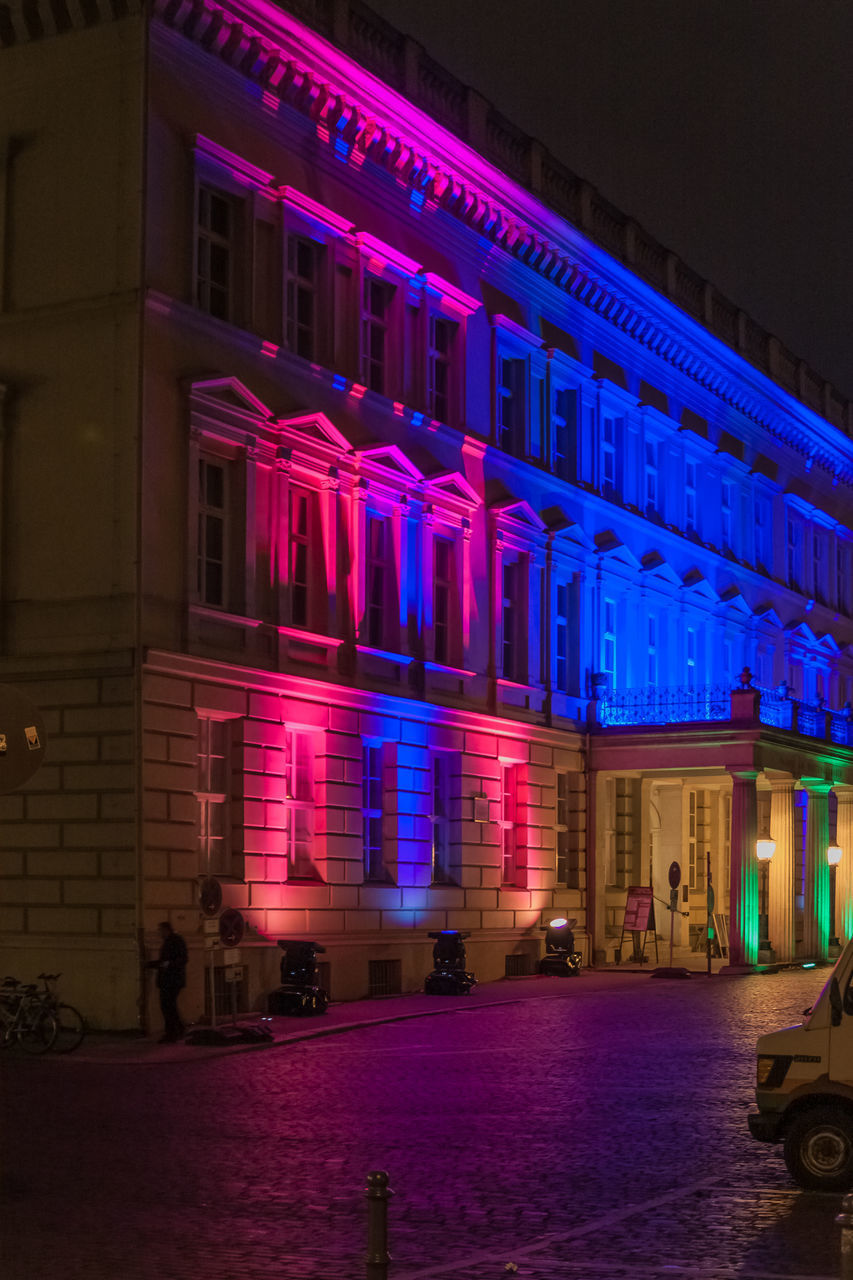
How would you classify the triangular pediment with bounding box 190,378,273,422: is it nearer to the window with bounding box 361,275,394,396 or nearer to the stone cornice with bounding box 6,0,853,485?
the window with bounding box 361,275,394,396

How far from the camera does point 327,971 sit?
32.1 metres

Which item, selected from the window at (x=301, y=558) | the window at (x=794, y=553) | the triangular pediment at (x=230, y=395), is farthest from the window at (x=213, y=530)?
the window at (x=794, y=553)

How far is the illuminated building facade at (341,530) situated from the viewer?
2767 cm

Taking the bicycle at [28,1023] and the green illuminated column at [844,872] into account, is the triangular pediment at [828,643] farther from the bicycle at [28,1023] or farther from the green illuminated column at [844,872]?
the bicycle at [28,1023]

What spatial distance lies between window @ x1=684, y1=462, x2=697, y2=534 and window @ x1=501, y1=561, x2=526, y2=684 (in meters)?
10.9

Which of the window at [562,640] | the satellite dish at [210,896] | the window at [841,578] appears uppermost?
the window at [841,578]

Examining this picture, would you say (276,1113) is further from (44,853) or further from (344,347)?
(344,347)

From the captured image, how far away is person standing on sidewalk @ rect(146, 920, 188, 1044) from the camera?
25312 millimetres

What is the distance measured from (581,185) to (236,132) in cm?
1458

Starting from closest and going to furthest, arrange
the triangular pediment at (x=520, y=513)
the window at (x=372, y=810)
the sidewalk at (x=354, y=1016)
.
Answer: the sidewalk at (x=354, y=1016) < the window at (x=372, y=810) < the triangular pediment at (x=520, y=513)

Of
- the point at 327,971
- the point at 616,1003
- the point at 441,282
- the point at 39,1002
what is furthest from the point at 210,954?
the point at 441,282

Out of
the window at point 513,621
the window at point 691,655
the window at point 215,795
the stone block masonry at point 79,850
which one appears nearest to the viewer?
the stone block masonry at point 79,850

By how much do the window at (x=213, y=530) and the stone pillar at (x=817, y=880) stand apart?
23302 mm

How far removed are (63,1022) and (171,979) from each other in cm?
157
